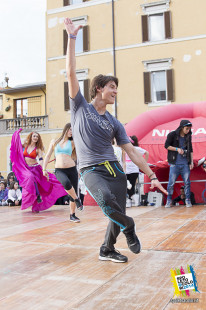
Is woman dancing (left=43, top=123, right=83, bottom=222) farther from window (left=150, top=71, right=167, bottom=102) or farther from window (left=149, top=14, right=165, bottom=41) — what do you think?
window (left=149, top=14, right=165, bottom=41)

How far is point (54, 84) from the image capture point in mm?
21062

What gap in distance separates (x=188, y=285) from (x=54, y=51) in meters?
20.8

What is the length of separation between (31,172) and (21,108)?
901 inches

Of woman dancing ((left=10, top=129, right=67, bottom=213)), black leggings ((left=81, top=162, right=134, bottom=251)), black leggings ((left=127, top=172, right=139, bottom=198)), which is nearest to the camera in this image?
black leggings ((left=81, top=162, right=134, bottom=251))

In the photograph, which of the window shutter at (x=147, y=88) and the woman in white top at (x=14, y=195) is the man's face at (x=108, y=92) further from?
the window shutter at (x=147, y=88)

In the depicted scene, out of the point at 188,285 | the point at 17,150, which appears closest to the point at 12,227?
the point at 17,150

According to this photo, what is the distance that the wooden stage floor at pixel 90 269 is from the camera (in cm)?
212

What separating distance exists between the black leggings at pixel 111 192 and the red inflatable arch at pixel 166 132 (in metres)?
5.33

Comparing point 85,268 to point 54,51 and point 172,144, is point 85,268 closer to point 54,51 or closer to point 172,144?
point 172,144

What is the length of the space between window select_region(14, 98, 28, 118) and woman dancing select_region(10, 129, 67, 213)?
22.1 metres

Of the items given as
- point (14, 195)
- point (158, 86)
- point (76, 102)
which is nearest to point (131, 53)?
point (158, 86)

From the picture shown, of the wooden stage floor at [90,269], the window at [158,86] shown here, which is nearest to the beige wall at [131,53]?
the window at [158,86]

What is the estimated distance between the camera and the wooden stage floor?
2.12 meters

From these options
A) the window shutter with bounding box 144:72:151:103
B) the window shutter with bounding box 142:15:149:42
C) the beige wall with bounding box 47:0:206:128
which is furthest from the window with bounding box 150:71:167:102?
the window shutter with bounding box 142:15:149:42
